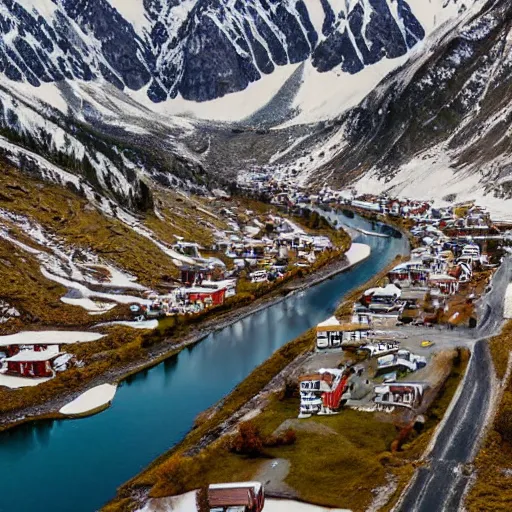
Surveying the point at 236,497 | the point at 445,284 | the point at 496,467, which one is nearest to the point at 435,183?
the point at 445,284

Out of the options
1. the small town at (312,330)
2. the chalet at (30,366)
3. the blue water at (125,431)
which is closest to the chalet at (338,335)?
the small town at (312,330)

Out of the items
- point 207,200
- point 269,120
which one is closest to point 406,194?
point 207,200

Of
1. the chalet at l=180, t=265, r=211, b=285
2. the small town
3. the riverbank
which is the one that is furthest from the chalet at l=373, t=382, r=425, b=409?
the chalet at l=180, t=265, r=211, b=285

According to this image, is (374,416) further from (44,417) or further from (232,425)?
(44,417)

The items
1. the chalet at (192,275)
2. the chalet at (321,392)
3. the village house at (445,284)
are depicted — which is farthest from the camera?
the chalet at (192,275)

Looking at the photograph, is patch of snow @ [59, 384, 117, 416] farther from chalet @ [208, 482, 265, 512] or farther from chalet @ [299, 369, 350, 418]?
chalet @ [208, 482, 265, 512]

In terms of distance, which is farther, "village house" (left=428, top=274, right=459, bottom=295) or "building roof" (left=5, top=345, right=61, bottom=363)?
"village house" (left=428, top=274, right=459, bottom=295)

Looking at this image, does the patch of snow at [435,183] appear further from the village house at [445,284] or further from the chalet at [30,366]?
the chalet at [30,366]
